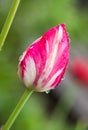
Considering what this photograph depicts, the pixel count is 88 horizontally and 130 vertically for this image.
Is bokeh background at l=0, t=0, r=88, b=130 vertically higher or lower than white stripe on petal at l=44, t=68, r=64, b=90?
lower

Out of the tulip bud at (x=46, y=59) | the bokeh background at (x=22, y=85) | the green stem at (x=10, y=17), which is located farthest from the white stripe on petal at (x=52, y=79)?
the bokeh background at (x=22, y=85)


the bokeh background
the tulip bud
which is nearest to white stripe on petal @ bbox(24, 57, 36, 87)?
the tulip bud

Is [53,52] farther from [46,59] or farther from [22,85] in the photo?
[22,85]

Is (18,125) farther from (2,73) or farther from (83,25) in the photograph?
(83,25)

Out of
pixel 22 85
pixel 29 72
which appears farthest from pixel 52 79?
pixel 22 85

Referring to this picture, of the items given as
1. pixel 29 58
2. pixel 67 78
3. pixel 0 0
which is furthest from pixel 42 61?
pixel 67 78

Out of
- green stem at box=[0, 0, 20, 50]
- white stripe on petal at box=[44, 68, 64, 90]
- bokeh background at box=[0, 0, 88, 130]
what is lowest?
bokeh background at box=[0, 0, 88, 130]

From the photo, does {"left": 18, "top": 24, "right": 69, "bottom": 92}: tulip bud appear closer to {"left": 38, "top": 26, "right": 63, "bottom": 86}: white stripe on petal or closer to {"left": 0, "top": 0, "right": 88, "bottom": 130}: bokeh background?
{"left": 38, "top": 26, "right": 63, "bottom": 86}: white stripe on petal
